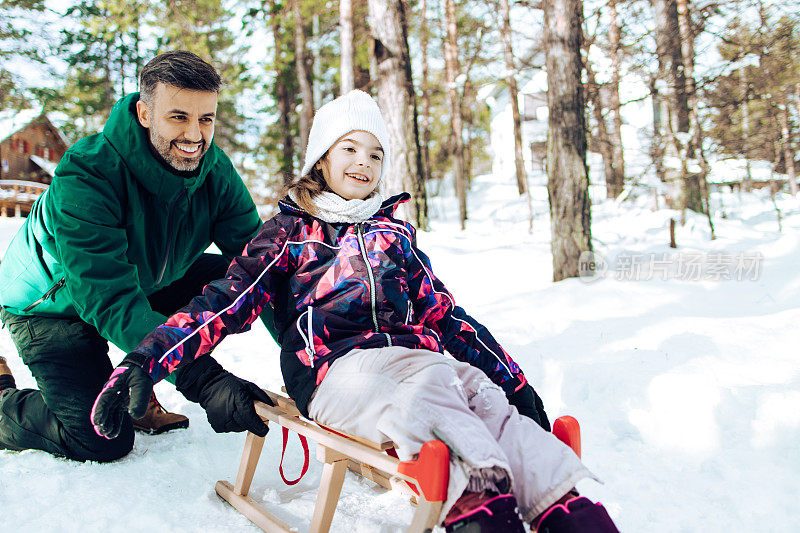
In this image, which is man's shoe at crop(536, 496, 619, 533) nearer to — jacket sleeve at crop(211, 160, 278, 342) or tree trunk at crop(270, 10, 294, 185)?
jacket sleeve at crop(211, 160, 278, 342)

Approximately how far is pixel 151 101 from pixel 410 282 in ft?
4.08

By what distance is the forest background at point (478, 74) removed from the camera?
5594mm

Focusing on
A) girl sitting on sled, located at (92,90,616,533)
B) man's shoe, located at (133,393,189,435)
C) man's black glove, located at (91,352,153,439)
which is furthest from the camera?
man's shoe, located at (133,393,189,435)

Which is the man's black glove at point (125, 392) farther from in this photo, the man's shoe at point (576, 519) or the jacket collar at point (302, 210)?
the man's shoe at point (576, 519)

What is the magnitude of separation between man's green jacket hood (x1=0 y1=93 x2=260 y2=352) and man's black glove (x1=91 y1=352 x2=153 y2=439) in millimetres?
423

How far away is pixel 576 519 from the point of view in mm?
1354

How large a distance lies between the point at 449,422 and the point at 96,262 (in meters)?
1.43

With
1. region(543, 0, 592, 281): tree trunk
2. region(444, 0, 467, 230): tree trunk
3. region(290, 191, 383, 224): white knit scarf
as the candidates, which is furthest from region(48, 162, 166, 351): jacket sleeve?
region(444, 0, 467, 230): tree trunk

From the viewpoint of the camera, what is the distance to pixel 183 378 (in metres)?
1.97

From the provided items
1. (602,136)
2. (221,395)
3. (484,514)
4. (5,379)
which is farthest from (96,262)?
(602,136)

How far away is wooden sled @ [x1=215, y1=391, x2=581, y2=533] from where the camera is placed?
1.37 meters

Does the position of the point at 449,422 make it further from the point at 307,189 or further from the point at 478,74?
the point at 478,74

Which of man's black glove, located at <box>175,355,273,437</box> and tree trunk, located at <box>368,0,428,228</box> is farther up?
tree trunk, located at <box>368,0,428,228</box>

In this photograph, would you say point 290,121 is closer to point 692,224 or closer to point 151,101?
point 692,224
